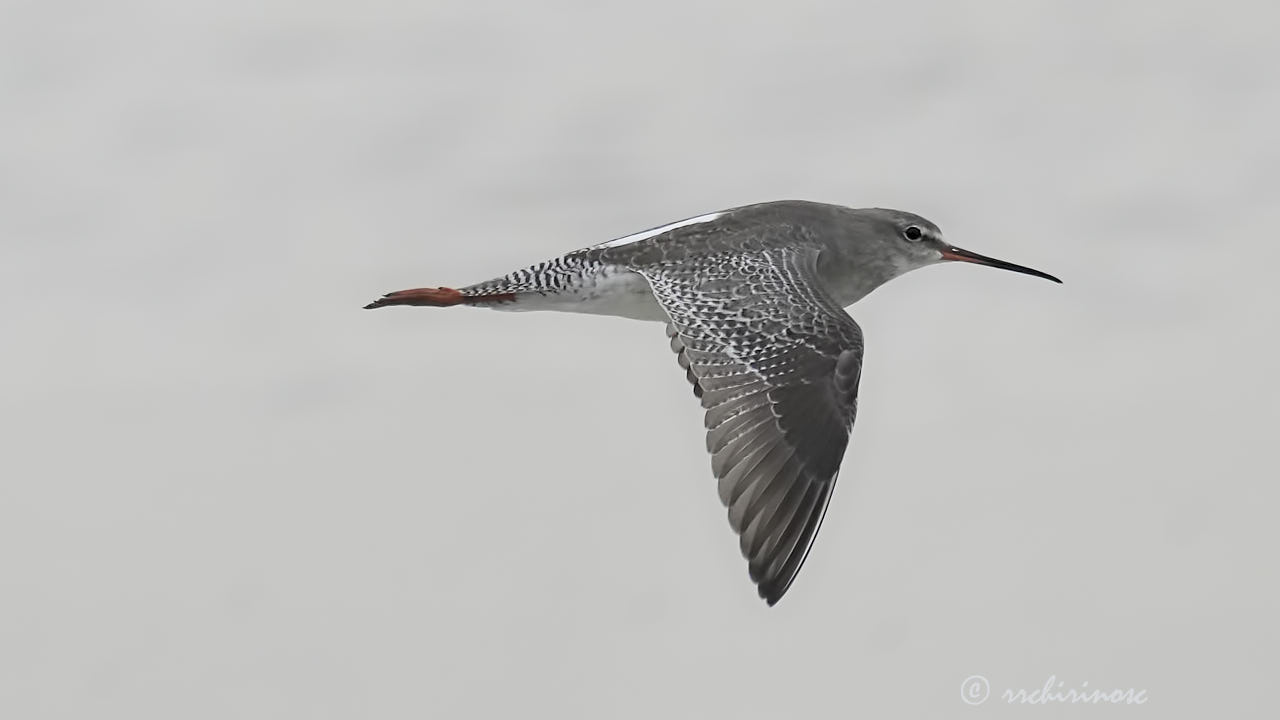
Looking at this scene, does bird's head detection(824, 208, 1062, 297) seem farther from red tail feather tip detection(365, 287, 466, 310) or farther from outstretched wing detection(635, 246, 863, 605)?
red tail feather tip detection(365, 287, 466, 310)

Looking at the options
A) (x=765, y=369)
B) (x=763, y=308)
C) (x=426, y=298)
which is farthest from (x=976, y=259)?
(x=426, y=298)

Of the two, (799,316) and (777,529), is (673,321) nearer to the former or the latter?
(799,316)

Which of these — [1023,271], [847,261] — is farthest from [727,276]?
[1023,271]

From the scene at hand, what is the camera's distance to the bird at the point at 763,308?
7199 mm

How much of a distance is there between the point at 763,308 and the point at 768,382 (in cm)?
50

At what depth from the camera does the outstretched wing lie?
7109mm


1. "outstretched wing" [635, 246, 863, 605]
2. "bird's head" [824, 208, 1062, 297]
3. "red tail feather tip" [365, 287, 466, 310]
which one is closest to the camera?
"outstretched wing" [635, 246, 863, 605]

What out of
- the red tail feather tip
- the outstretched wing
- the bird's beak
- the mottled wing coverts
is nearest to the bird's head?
the bird's beak

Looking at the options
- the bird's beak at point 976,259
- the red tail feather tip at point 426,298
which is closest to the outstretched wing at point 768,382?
the red tail feather tip at point 426,298

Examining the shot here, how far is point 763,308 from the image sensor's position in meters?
7.96

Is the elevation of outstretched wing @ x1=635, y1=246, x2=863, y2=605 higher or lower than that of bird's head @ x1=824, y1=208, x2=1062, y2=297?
lower

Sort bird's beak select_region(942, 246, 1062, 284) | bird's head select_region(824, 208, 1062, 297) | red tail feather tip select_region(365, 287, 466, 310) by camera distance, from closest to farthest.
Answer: red tail feather tip select_region(365, 287, 466, 310), bird's head select_region(824, 208, 1062, 297), bird's beak select_region(942, 246, 1062, 284)

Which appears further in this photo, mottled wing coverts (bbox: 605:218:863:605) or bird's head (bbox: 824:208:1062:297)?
bird's head (bbox: 824:208:1062:297)

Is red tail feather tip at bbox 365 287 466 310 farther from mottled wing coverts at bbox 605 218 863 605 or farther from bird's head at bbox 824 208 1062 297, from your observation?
bird's head at bbox 824 208 1062 297
